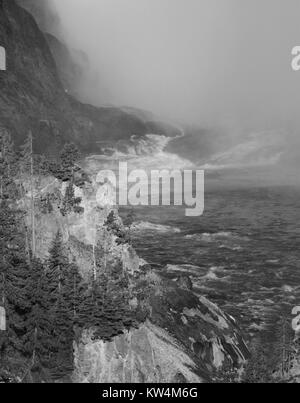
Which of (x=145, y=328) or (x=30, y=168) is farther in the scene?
(x=30, y=168)

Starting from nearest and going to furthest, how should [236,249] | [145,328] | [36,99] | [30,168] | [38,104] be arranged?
[145,328] → [30,168] → [236,249] → [38,104] → [36,99]

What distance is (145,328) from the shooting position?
32.6 m

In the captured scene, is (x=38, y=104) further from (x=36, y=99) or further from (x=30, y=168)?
(x=30, y=168)

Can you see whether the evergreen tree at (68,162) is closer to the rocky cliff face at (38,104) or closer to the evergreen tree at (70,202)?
the evergreen tree at (70,202)

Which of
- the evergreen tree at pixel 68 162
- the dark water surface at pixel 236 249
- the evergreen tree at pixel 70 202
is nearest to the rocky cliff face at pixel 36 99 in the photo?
the dark water surface at pixel 236 249

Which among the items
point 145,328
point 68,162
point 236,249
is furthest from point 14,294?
point 236,249

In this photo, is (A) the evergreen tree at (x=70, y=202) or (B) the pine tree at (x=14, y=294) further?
(A) the evergreen tree at (x=70, y=202)

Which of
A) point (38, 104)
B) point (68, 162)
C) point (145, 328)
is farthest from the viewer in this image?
point (38, 104)

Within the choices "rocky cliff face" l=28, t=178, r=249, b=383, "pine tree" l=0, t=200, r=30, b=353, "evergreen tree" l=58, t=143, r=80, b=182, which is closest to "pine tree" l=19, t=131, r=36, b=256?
"rocky cliff face" l=28, t=178, r=249, b=383

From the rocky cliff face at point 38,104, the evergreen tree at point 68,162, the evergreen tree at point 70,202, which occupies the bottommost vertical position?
the evergreen tree at point 70,202

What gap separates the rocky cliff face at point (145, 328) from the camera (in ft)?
102

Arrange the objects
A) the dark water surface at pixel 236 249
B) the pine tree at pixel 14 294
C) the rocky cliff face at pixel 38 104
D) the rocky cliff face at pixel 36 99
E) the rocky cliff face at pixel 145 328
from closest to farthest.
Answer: the pine tree at pixel 14 294, the rocky cliff face at pixel 145 328, the dark water surface at pixel 236 249, the rocky cliff face at pixel 36 99, the rocky cliff face at pixel 38 104

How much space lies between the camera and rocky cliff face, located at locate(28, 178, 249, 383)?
31.0 m
